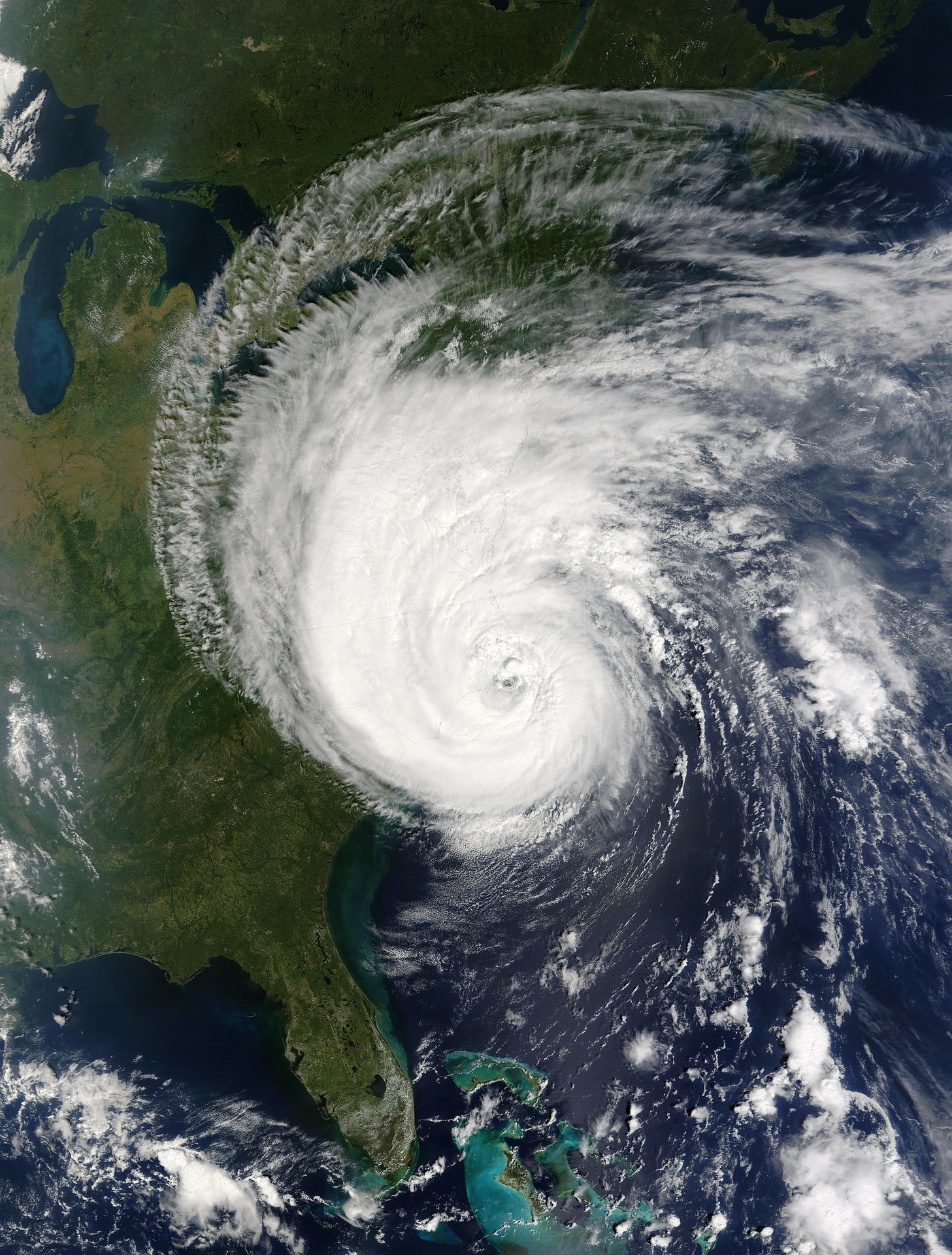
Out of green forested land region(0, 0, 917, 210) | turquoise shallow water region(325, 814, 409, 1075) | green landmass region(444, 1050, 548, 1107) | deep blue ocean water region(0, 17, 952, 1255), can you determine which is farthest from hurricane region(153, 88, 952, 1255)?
turquoise shallow water region(325, 814, 409, 1075)

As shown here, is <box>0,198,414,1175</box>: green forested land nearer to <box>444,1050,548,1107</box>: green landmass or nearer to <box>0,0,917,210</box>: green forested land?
<box>444,1050,548,1107</box>: green landmass

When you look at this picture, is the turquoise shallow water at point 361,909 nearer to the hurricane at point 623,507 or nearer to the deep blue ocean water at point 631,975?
the deep blue ocean water at point 631,975

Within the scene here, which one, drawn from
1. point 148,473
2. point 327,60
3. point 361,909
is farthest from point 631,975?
point 327,60

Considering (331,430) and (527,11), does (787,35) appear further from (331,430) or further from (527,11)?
(331,430)

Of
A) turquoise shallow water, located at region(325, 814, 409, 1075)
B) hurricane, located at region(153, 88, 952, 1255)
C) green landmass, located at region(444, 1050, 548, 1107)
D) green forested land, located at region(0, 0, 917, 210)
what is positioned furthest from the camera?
turquoise shallow water, located at region(325, 814, 409, 1075)

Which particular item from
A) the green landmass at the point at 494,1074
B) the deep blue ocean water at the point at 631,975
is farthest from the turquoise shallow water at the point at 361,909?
the green landmass at the point at 494,1074

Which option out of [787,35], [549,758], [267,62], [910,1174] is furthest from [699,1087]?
[267,62]
